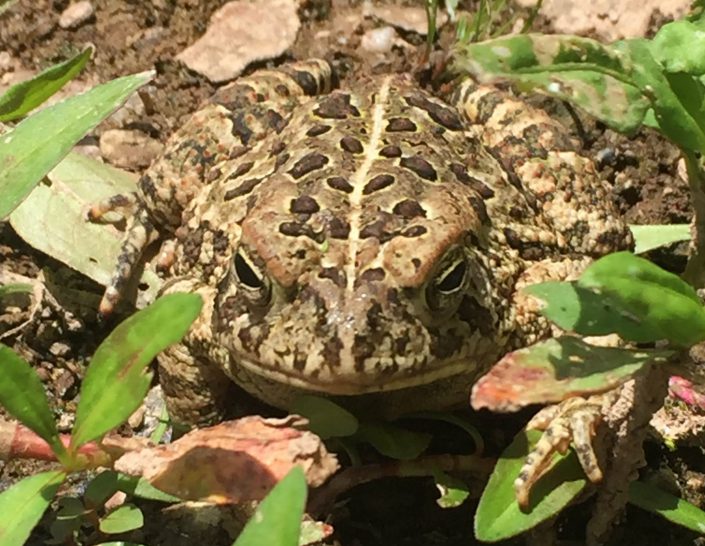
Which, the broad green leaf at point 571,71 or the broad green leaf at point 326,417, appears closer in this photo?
the broad green leaf at point 571,71

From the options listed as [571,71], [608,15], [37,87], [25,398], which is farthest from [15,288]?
[608,15]

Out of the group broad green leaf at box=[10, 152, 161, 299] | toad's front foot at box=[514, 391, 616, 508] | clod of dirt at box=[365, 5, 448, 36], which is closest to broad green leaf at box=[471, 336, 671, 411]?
toad's front foot at box=[514, 391, 616, 508]

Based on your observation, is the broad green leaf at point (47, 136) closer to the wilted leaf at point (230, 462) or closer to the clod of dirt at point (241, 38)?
the wilted leaf at point (230, 462)

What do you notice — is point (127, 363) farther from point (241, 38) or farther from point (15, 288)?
point (241, 38)

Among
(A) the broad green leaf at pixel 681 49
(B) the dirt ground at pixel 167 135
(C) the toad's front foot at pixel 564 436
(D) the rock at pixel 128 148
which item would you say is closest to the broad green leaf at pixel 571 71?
(A) the broad green leaf at pixel 681 49

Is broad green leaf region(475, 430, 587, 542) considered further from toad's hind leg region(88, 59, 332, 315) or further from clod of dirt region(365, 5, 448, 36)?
clod of dirt region(365, 5, 448, 36)

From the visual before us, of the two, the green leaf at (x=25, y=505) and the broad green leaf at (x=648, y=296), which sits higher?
the broad green leaf at (x=648, y=296)
